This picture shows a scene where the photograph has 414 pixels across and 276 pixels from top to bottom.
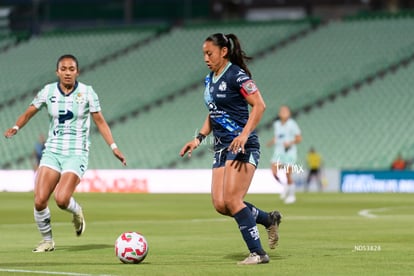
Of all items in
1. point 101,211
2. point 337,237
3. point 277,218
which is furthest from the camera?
point 101,211

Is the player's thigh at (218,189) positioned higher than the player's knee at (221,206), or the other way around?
the player's thigh at (218,189)

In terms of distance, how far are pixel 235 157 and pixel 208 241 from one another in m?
4.10

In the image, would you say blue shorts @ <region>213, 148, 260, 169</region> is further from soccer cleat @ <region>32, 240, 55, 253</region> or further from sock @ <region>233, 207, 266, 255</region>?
soccer cleat @ <region>32, 240, 55, 253</region>

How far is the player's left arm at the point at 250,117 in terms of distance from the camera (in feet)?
36.9

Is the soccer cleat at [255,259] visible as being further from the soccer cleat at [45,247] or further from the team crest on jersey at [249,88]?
the soccer cleat at [45,247]

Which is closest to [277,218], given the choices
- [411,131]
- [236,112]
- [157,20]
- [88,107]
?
[236,112]

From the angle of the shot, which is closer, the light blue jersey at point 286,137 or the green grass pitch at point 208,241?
the green grass pitch at point 208,241

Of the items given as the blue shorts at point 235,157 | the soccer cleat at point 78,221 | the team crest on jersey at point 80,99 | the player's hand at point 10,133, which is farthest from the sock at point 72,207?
the blue shorts at point 235,157

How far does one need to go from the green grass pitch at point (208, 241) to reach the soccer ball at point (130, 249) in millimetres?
153

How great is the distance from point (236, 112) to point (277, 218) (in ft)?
5.80

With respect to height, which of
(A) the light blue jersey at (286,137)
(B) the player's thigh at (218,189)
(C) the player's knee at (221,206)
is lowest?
(C) the player's knee at (221,206)

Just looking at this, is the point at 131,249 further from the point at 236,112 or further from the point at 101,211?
the point at 101,211

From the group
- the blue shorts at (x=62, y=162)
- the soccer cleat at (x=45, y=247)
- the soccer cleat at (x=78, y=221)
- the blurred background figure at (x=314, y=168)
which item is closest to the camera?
the soccer cleat at (x=45, y=247)

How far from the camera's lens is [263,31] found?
48.1 meters
